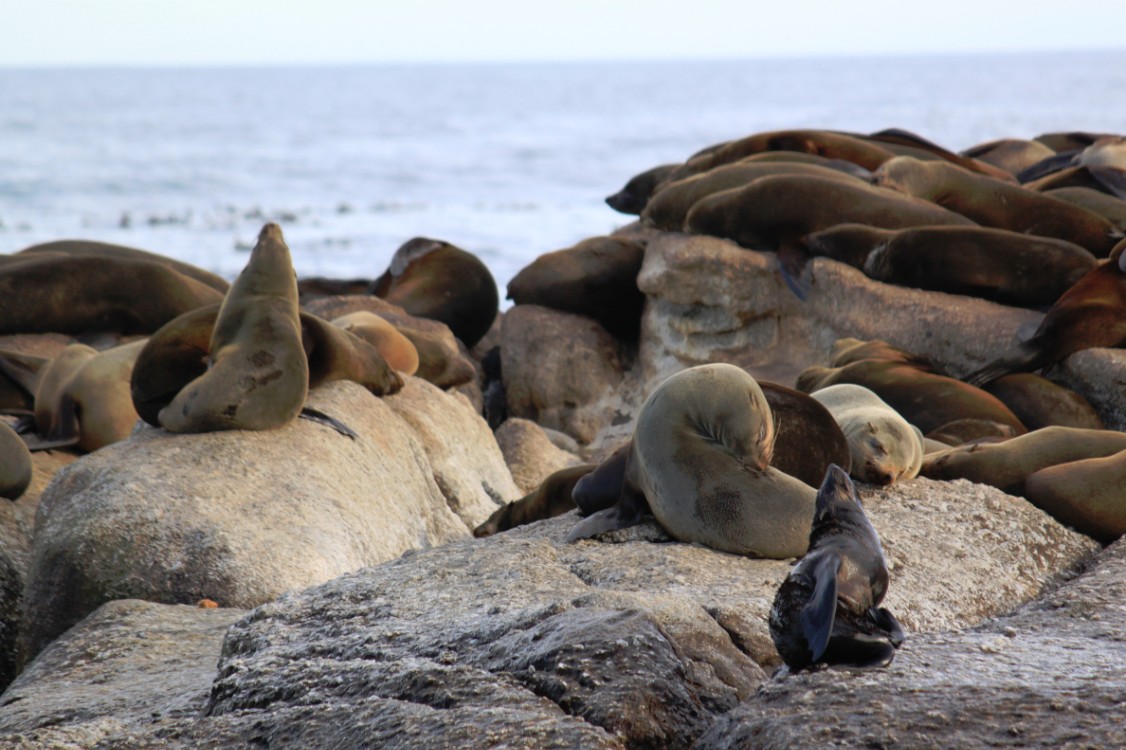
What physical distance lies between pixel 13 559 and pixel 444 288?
18.5ft

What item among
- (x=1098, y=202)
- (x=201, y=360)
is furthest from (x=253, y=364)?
(x=1098, y=202)

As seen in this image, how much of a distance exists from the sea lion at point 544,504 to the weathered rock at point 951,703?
2.49 m

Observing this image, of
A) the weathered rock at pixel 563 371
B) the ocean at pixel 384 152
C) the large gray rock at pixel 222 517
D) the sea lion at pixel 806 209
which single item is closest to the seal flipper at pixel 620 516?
the large gray rock at pixel 222 517

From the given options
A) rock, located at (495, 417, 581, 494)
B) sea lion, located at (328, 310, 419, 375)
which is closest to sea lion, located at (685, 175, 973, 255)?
rock, located at (495, 417, 581, 494)

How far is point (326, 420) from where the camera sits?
5.18 meters

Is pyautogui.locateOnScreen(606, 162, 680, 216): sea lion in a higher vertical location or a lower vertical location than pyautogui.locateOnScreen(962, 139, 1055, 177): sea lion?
lower

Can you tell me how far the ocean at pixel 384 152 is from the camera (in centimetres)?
2552

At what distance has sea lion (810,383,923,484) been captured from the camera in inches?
170

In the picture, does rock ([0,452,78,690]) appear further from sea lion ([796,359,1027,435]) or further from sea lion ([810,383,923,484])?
sea lion ([796,359,1027,435])

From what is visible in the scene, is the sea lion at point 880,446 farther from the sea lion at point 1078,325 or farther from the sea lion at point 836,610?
the sea lion at point 1078,325

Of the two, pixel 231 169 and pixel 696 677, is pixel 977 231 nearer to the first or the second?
pixel 696 677

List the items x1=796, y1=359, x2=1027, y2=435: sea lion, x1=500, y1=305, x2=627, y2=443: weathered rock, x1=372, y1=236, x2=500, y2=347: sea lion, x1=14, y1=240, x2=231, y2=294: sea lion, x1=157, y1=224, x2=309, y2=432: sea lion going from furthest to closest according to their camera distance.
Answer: x1=372, y1=236, x2=500, y2=347: sea lion
x1=500, y1=305, x2=627, y2=443: weathered rock
x1=14, y1=240, x2=231, y2=294: sea lion
x1=796, y1=359, x2=1027, y2=435: sea lion
x1=157, y1=224, x2=309, y2=432: sea lion

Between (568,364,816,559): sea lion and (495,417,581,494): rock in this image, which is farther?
(495,417,581,494): rock

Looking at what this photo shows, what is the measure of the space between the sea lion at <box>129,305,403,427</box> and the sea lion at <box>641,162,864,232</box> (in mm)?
3469
